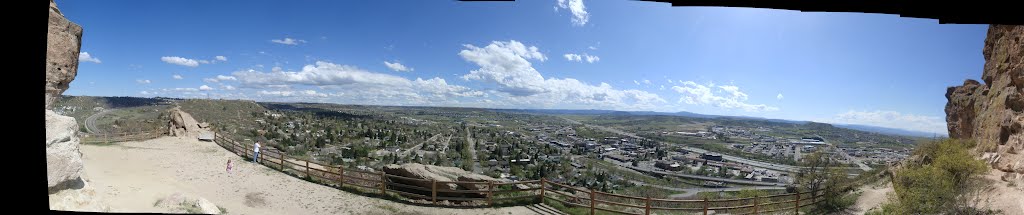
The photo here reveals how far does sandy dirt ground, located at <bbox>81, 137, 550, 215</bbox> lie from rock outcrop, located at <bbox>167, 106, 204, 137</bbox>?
733 cm

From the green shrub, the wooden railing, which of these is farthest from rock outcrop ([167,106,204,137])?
the green shrub

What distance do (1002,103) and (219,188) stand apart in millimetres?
26503

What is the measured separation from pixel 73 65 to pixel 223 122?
205 ft

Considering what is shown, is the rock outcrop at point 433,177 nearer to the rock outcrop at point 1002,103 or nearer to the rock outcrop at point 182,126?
the rock outcrop at point 1002,103

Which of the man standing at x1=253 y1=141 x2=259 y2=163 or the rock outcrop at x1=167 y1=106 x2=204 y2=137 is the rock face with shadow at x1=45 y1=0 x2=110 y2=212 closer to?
the man standing at x1=253 y1=141 x2=259 y2=163

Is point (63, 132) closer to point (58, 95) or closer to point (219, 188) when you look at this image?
point (58, 95)

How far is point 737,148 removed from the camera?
89.7 metres

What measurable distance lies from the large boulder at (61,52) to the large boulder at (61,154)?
551 mm

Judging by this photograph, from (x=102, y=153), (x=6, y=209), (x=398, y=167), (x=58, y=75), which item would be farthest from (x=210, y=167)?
(x=6, y=209)

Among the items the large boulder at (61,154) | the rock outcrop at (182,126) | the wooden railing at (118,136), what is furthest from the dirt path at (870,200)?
the wooden railing at (118,136)

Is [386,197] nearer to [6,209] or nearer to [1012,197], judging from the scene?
[6,209]

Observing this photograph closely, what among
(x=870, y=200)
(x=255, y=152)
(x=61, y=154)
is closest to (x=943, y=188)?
(x=870, y=200)

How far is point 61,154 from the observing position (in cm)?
663

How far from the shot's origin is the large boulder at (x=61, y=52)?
572 cm
